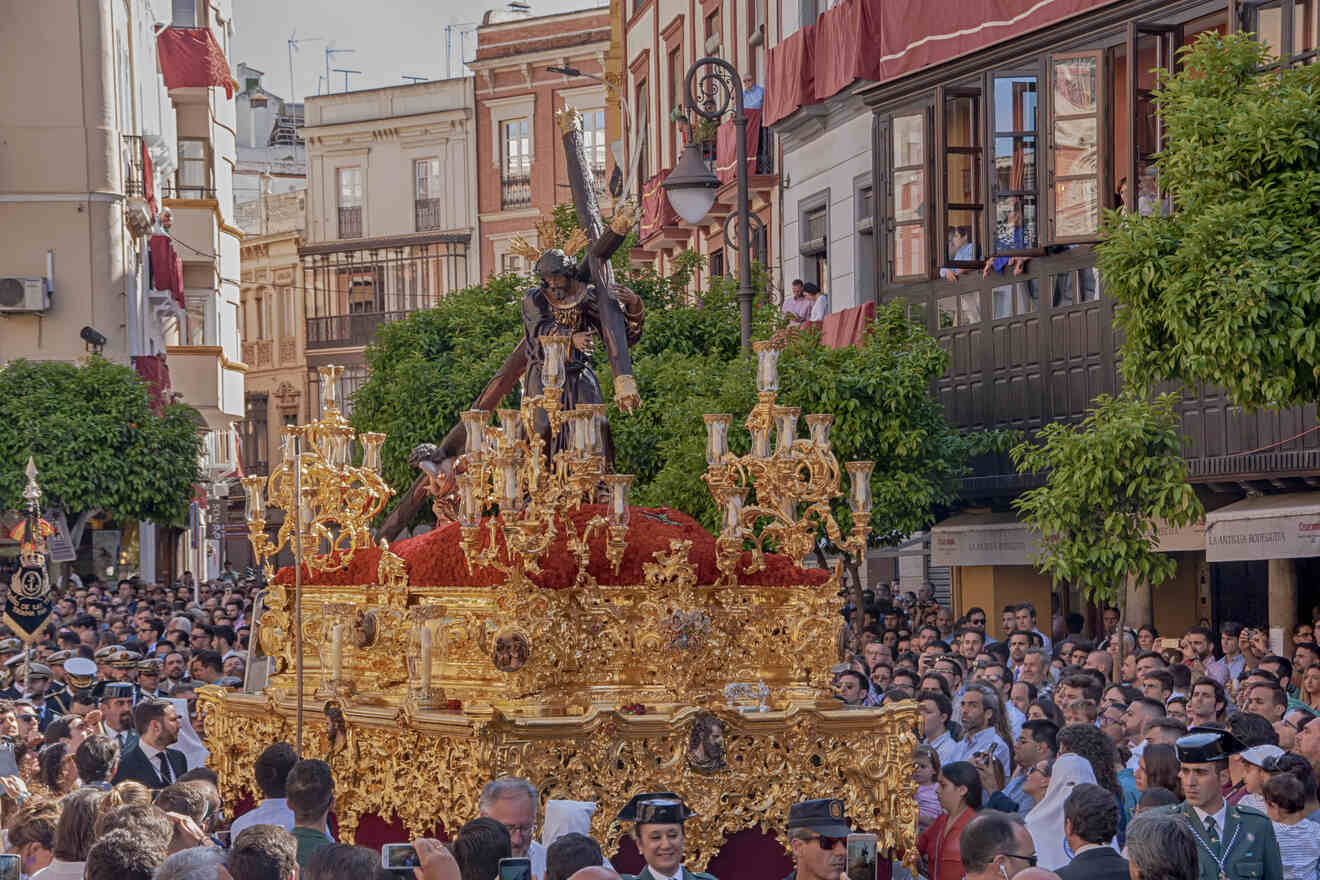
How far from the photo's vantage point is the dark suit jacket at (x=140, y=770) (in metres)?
10.1

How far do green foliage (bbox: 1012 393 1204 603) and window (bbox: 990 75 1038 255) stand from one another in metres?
6.51

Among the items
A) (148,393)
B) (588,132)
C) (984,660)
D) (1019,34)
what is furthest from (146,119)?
(984,660)

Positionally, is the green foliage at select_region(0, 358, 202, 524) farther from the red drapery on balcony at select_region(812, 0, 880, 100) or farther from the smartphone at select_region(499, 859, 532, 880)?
the smartphone at select_region(499, 859, 532, 880)

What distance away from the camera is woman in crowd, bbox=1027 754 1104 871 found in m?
7.83

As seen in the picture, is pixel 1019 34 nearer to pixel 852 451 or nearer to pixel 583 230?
pixel 852 451

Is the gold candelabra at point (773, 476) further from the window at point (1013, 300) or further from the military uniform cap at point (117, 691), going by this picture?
the window at point (1013, 300)

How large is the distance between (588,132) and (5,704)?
41.4m

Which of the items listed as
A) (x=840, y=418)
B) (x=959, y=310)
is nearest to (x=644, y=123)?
(x=959, y=310)

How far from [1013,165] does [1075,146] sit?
1.06m

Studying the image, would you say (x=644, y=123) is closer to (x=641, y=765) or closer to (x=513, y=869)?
(x=641, y=765)

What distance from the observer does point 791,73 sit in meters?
25.2

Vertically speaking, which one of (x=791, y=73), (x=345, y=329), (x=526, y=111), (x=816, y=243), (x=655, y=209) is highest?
(x=526, y=111)

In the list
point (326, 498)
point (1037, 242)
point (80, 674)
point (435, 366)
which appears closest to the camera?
point (326, 498)

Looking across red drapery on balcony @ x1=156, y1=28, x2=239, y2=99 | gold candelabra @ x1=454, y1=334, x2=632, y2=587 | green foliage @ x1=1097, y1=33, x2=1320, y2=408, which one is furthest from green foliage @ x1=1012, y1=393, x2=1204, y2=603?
red drapery on balcony @ x1=156, y1=28, x2=239, y2=99
